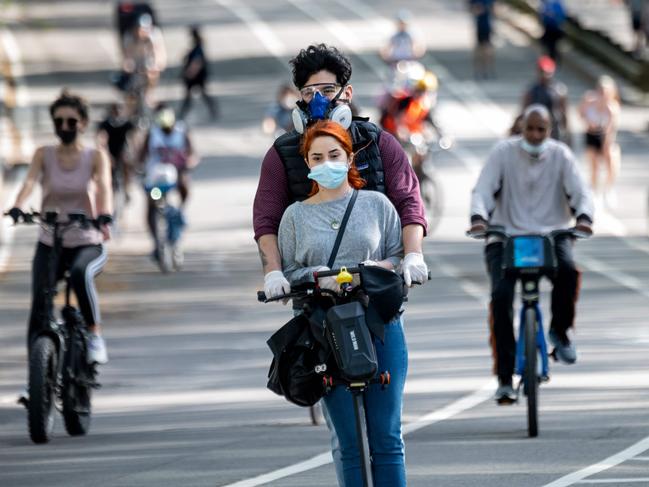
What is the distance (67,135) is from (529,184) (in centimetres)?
299

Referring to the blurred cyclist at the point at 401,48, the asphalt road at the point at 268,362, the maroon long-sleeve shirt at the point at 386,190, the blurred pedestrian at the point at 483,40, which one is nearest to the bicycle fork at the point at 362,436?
the maroon long-sleeve shirt at the point at 386,190

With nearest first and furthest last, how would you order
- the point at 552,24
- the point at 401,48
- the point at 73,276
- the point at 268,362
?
the point at 73,276
the point at 268,362
the point at 401,48
the point at 552,24

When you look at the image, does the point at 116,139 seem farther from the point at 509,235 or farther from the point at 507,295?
the point at 507,295

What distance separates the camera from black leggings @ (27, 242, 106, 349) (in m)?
12.4

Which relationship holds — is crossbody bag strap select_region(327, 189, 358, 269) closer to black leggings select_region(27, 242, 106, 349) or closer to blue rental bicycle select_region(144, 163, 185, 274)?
black leggings select_region(27, 242, 106, 349)

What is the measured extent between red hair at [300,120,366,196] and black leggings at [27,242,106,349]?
4.59 meters

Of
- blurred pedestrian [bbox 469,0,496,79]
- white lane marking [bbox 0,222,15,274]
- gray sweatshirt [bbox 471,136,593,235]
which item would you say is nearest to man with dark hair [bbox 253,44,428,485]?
gray sweatshirt [bbox 471,136,593,235]

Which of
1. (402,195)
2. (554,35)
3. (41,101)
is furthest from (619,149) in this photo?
(402,195)

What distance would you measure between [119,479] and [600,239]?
50.6 ft

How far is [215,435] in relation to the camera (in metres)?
12.4

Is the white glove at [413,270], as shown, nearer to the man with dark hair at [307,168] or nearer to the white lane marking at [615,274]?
the man with dark hair at [307,168]

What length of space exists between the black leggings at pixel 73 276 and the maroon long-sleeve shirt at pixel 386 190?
169 inches

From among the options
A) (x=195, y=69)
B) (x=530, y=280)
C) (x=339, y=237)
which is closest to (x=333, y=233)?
(x=339, y=237)

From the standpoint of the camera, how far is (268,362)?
1612 centimetres
